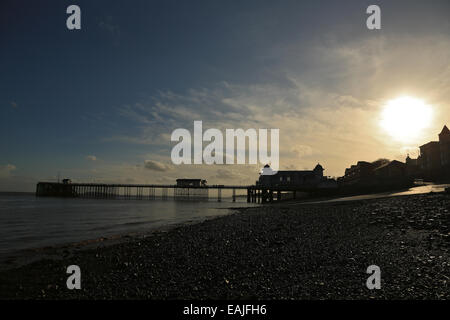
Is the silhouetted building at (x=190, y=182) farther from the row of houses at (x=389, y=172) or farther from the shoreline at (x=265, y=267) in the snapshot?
the shoreline at (x=265, y=267)

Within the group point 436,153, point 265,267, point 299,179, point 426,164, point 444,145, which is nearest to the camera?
point 265,267

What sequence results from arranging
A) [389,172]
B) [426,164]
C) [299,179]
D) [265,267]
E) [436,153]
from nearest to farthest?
[265,267] < [389,172] < [436,153] < [426,164] < [299,179]

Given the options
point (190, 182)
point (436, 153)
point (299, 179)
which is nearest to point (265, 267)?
point (436, 153)

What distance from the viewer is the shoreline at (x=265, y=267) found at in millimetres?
5547

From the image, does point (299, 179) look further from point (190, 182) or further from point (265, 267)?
point (265, 267)

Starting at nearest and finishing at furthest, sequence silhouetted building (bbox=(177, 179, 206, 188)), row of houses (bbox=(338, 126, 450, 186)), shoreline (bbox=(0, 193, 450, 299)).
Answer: shoreline (bbox=(0, 193, 450, 299))
row of houses (bbox=(338, 126, 450, 186))
silhouetted building (bbox=(177, 179, 206, 188))

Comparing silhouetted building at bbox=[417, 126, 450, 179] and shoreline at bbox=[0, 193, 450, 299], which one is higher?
silhouetted building at bbox=[417, 126, 450, 179]

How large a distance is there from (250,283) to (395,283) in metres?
3.15

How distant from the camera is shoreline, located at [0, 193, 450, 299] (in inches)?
218

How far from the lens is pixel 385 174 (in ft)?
166

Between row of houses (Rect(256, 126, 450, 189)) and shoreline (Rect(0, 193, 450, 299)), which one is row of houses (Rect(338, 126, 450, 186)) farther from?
shoreline (Rect(0, 193, 450, 299))

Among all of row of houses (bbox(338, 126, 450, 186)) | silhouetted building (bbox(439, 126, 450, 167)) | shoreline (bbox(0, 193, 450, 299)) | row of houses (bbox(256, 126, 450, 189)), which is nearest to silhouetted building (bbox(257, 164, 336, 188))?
row of houses (bbox(256, 126, 450, 189))

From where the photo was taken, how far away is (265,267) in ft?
23.2
